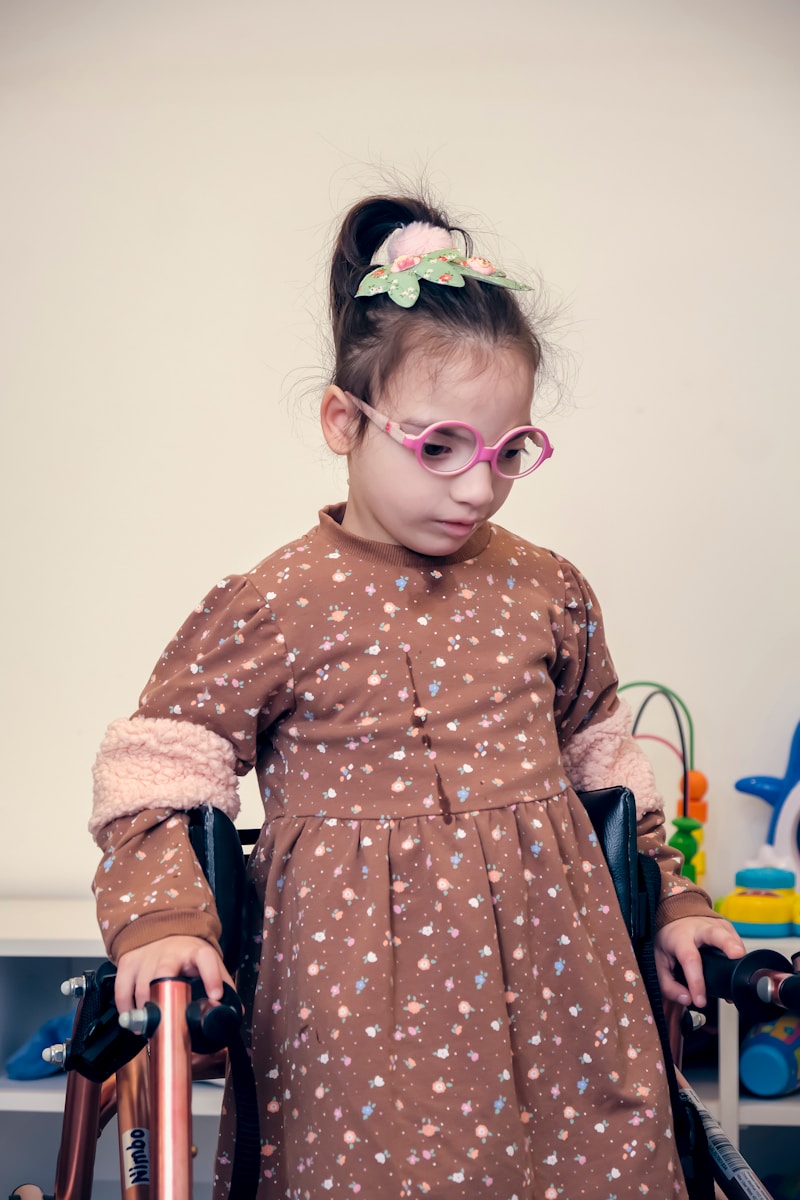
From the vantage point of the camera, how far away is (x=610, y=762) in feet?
3.44

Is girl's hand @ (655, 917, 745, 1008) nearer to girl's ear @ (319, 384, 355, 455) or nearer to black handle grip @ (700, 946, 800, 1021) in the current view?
black handle grip @ (700, 946, 800, 1021)

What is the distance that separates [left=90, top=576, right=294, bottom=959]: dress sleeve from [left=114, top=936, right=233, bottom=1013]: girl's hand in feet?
0.13

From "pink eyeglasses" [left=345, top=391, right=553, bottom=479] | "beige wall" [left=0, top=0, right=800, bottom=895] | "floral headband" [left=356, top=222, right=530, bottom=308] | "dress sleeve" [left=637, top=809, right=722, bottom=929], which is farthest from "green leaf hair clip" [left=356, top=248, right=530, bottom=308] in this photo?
"beige wall" [left=0, top=0, right=800, bottom=895]

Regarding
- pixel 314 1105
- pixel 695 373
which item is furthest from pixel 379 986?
pixel 695 373

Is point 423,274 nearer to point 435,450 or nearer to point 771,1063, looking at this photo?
point 435,450

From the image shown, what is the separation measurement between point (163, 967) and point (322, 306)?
4.12ft

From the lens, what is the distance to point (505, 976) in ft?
2.87

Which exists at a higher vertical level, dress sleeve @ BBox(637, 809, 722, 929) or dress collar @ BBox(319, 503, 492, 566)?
dress collar @ BBox(319, 503, 492, 566)

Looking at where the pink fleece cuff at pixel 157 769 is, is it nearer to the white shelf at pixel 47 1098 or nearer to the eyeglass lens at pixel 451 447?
the eyeglass lens at pixel 451 447

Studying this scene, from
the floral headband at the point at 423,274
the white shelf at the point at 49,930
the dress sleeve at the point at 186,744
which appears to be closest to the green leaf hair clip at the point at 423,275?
the floral headband at the point at 423,274

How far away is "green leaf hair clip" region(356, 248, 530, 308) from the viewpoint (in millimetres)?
928

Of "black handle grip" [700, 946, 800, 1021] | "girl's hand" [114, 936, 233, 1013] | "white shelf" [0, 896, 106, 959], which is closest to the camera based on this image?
"girl's hand" [114, 936, 233, 1013]

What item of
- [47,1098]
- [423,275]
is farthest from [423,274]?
[47,1098]

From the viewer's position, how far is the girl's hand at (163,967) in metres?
0.76
